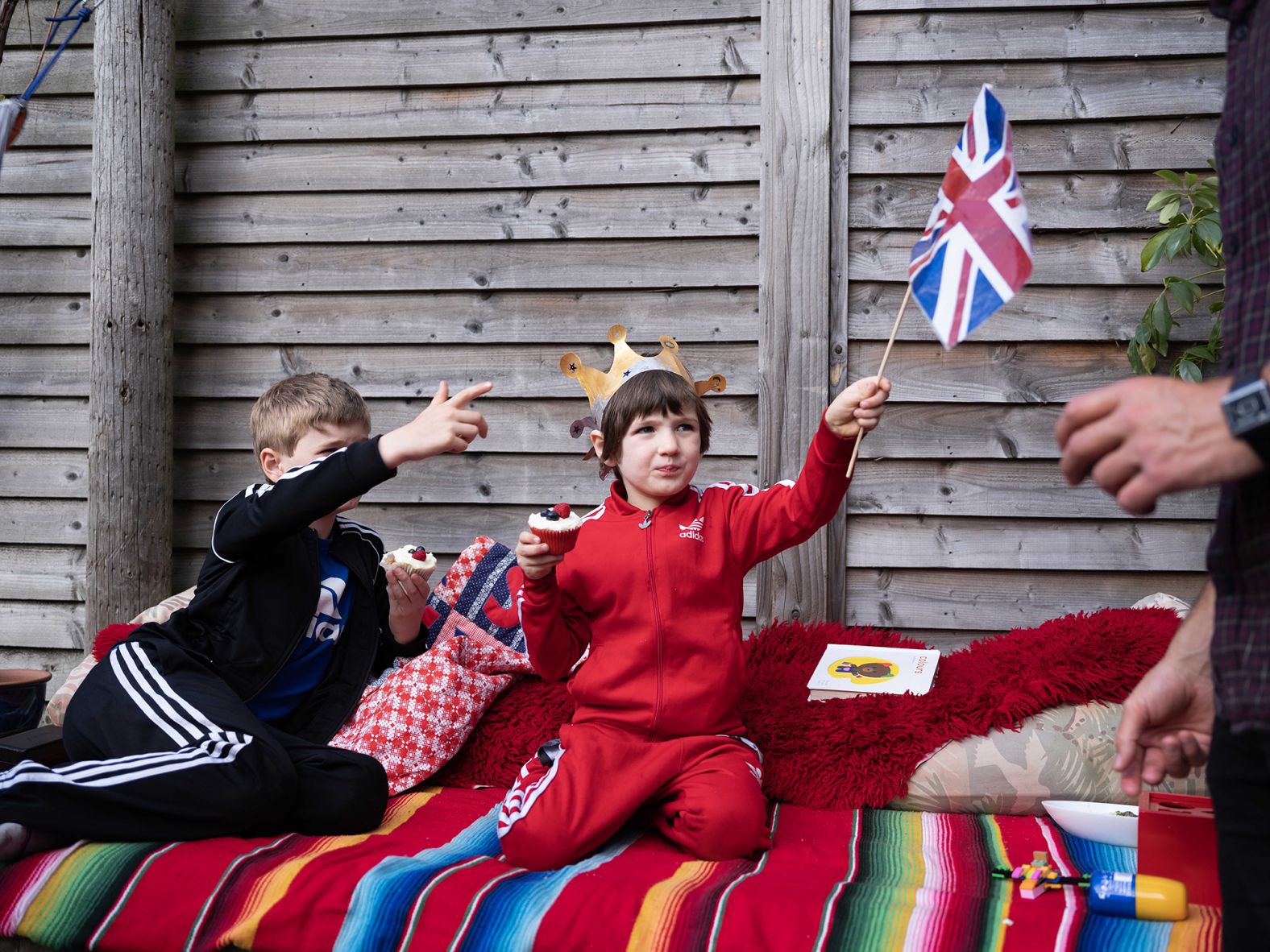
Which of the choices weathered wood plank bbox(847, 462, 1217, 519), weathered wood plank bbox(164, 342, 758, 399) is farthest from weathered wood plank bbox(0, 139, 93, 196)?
weathered wood plank bbox(847, 462, 1217, 519)

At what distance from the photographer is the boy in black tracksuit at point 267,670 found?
2.31m

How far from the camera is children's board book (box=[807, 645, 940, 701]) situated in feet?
Answer: 9.82

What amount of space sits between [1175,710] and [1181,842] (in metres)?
0.78

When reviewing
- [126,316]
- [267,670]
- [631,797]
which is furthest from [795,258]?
[126,316]

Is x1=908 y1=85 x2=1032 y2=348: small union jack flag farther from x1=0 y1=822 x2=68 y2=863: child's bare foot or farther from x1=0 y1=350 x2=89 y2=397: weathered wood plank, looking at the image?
x1=0 y1=350 x2=89 y2=397: weathered wood plank

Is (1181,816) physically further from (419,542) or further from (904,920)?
(419,542)

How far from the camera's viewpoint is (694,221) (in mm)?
3715

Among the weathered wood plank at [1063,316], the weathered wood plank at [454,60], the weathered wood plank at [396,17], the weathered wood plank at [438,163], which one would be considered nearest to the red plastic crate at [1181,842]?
the weathered wood plank at [1063,316]

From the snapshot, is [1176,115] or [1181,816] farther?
[1176,115]

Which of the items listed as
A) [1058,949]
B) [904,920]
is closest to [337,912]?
[904,920]

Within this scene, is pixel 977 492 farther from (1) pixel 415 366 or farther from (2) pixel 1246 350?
(2) pixel 1246 350

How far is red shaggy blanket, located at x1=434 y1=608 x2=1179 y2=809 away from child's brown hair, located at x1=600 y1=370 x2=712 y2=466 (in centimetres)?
77

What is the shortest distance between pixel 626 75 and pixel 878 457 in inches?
61.5

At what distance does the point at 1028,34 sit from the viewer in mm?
3514
